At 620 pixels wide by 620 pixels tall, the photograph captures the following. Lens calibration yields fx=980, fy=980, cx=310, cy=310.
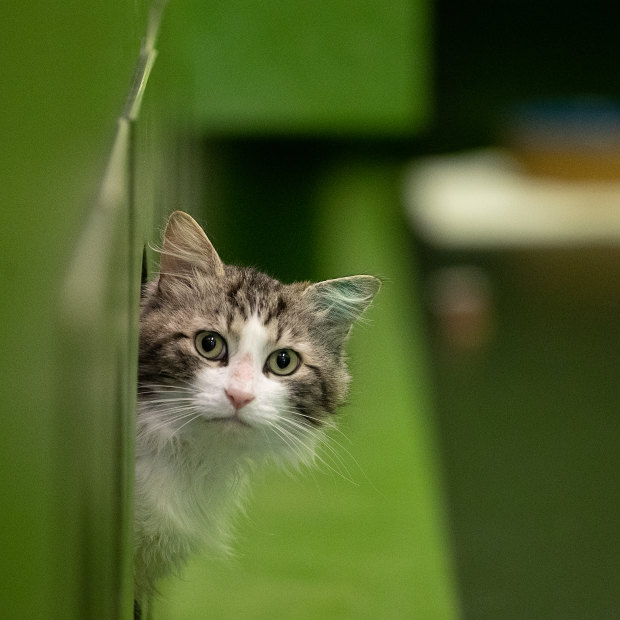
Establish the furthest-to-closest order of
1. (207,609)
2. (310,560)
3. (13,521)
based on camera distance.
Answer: (310,560) < (207,609) < (13,521)

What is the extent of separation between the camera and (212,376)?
1.86 ft

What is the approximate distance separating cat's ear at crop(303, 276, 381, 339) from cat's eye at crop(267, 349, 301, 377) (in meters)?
0.03

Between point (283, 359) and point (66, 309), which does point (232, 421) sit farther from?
point (66, 309)

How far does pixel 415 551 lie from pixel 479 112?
2397 mm

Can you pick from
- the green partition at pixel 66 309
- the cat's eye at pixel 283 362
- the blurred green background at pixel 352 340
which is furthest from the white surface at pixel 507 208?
the green partition at pixel 66 309

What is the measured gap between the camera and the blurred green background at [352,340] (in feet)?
1.24

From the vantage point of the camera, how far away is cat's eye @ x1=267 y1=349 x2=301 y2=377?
60cm

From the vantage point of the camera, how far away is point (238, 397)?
22.1 inches

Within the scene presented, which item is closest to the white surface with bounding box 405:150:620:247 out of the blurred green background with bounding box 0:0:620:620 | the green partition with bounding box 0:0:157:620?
the blurred green background with bounding box 0:0:620:620

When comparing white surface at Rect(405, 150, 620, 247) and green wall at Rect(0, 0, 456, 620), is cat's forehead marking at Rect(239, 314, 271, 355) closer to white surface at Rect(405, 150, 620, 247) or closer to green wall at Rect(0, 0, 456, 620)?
green wall at Rect(0, 0, 456, 620)

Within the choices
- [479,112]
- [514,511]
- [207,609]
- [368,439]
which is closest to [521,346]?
[514,511]

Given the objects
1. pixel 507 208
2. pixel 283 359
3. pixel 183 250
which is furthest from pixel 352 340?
pixel 507 208

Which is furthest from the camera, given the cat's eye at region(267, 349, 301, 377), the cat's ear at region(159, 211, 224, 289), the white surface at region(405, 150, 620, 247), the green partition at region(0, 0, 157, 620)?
the white surface at region(405, 150, 620, 247)

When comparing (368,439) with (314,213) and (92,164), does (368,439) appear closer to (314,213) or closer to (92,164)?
(92,164)
